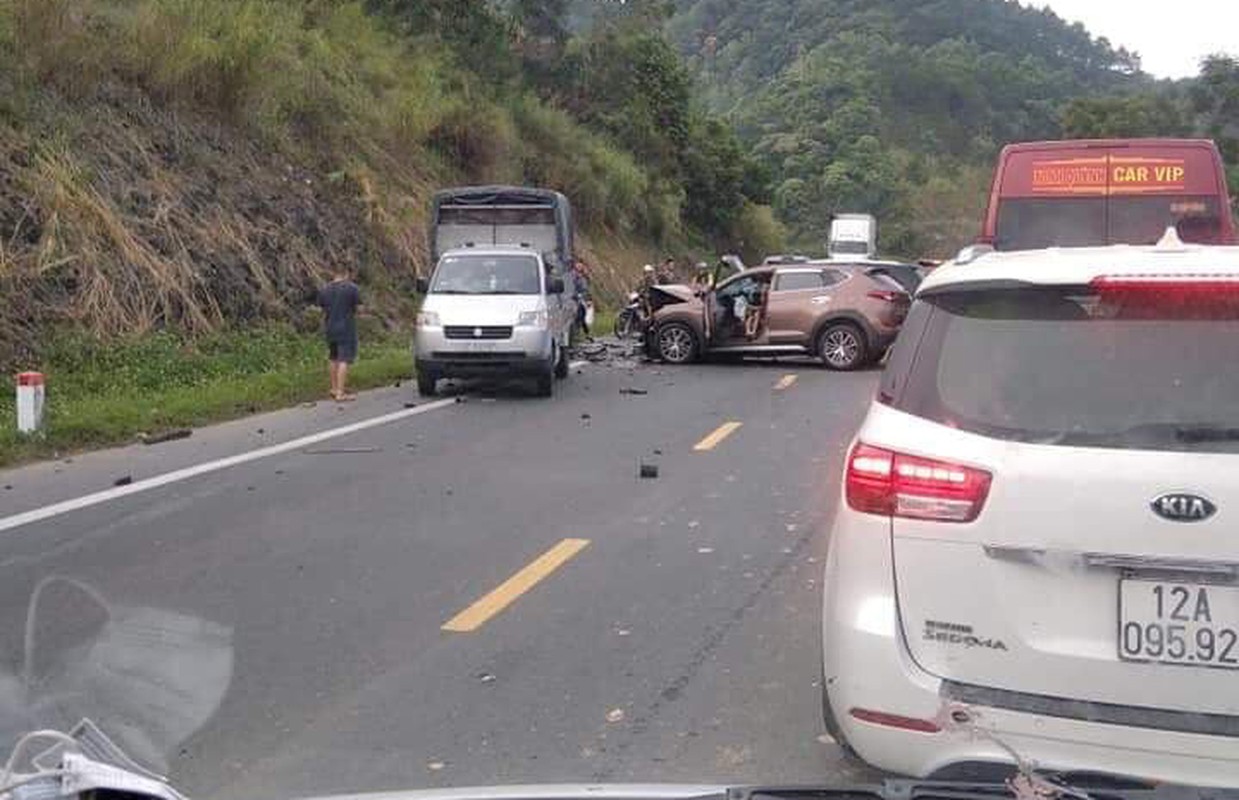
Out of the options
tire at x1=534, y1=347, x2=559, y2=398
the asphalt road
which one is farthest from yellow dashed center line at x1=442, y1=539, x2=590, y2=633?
tire at x1=534, y1=347, x2=559, y2=398

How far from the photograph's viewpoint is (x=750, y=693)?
19.2ft

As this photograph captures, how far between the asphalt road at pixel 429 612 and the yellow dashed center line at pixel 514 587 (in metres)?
0.02

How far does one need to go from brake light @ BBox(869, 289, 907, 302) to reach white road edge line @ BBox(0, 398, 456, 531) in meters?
8.42

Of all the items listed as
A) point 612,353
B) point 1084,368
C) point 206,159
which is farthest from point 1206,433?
point 612,353

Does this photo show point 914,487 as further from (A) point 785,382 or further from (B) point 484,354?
(A) point 785,382

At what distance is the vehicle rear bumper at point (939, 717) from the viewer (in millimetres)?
3775

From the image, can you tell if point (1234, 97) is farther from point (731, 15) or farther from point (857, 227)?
point (731, 15)

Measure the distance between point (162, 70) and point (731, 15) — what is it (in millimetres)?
99277

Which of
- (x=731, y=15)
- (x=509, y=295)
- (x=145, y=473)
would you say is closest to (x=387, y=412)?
(x=509, y=295)

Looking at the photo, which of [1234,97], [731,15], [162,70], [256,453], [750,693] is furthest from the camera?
[731,15]

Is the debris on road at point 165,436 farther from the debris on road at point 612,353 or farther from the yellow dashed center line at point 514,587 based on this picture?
the debris on road at point 612,353

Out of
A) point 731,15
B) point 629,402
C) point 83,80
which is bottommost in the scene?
point 629,402

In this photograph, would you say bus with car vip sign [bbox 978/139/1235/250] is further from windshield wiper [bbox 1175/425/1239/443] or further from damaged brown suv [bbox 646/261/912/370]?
windshield wiper [bbox 1175/425/1239/443]

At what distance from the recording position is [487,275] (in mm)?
18359
